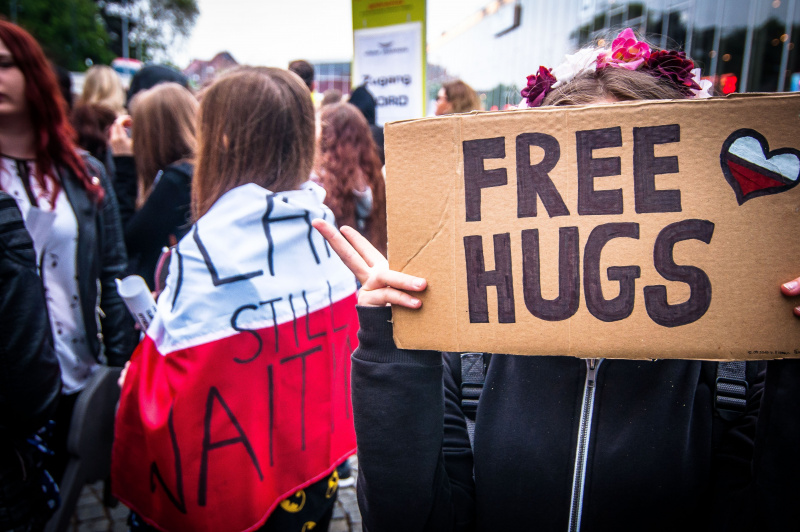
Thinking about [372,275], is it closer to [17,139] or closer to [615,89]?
[615,89]

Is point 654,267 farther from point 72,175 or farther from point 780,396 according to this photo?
point 72,175

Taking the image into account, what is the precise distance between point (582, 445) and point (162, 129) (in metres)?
2.78

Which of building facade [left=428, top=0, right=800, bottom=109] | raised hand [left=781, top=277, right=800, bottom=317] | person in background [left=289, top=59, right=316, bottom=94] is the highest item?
Result: building facade [left=428, top=0, right=800, bottom=109]

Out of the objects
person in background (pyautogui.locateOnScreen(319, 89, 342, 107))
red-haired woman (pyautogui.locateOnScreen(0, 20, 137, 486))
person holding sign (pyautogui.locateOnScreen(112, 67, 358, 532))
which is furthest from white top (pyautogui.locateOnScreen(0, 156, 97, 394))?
person in background (pyautogui.locateOnScreen(319, 89, 342, 107))

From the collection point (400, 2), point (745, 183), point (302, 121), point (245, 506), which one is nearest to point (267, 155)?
point (302, 121)

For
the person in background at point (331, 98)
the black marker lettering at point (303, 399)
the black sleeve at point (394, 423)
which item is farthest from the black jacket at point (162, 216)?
the person in background at point (331, 98)

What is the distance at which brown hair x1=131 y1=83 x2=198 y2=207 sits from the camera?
2879 mm

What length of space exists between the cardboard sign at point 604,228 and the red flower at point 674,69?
0.34m

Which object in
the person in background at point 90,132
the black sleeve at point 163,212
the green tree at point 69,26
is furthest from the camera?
the green tree at point 69,26

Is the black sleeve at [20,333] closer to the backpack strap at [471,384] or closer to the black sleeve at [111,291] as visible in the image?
the black sleeve at [111,291]

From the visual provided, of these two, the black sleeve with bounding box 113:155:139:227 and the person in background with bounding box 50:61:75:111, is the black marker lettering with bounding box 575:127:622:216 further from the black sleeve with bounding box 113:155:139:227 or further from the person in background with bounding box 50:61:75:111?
the person in background with bounding box 50:61:75:111

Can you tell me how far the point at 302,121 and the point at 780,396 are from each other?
1672 mm

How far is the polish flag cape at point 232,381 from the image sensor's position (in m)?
1.45

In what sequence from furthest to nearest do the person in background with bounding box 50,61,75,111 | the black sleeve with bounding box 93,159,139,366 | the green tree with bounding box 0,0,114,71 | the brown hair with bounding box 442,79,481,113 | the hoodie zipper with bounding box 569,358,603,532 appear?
the green tree with bounding box 0,0,114,71 < the brown hair with bounding box 442,79,481,113 < the person in background with bounding box 50,61,75,111 < the black sleeve with bounding box 93,159,139,366 < the hoodie zipper with bounding box 569,358,603,532
